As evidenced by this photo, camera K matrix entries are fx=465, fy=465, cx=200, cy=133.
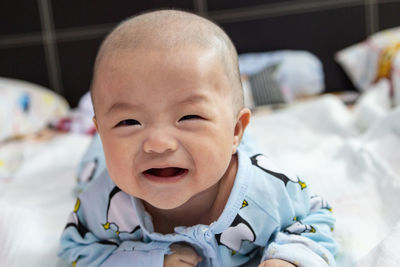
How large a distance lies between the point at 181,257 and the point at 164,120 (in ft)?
0.95

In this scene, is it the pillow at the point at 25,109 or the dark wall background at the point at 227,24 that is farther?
the dark wall background at the point at 227,24

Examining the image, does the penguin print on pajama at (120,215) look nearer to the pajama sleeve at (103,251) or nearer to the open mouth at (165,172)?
the pajama sleeve at (103,251)

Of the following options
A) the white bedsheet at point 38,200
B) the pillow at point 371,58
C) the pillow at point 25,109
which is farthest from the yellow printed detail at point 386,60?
the pillow at point 25,109

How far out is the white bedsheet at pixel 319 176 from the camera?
102 cm

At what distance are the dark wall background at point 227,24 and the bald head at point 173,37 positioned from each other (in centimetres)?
202

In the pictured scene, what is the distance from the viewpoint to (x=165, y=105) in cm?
77

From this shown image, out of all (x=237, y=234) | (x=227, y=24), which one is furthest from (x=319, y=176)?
(x=227, y=24)

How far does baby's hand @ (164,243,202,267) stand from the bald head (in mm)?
295

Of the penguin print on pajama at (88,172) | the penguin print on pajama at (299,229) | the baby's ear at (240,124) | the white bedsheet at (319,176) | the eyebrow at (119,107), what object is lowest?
the white bedsheet at (319,176)

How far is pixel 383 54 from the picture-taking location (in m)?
2.48

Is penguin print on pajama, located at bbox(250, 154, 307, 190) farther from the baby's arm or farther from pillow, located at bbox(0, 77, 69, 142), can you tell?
pillow, located at bbox(0, 77, 69, 142)

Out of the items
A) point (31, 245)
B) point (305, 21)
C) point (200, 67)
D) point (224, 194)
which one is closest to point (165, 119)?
point (200, 67)

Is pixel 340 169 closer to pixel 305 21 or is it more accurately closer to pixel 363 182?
pixel 363 182

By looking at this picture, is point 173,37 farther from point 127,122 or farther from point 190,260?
point 190,260
